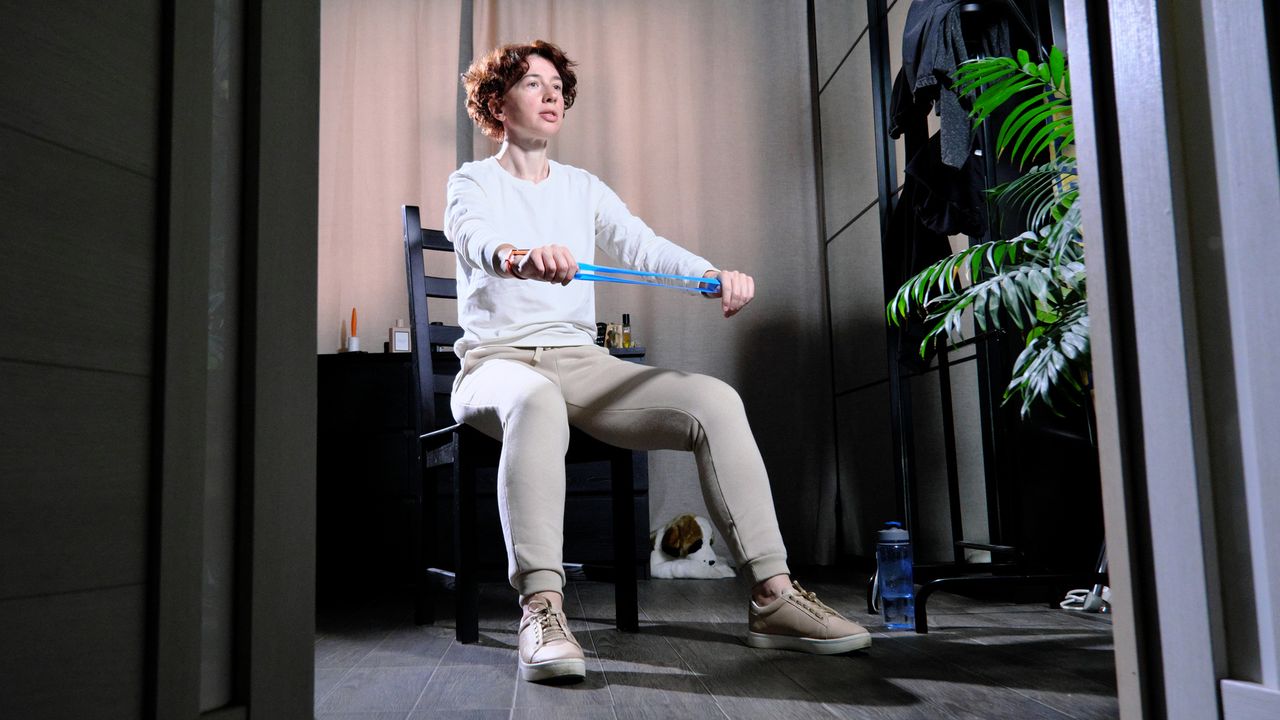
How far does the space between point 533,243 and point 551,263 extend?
0.50 metres

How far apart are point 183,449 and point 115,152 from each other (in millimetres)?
221

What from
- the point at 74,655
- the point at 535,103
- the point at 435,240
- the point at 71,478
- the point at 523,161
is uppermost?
the point at 535,103

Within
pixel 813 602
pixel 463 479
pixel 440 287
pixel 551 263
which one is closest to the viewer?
pixel 551 263

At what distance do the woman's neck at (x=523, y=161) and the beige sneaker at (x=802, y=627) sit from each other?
108 centimetres

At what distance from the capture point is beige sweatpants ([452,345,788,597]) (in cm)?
169

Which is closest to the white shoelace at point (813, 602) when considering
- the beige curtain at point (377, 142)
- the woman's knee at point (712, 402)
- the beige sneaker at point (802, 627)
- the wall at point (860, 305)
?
the beige sneaker at point (802, 627)

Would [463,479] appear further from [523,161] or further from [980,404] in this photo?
[980,404]

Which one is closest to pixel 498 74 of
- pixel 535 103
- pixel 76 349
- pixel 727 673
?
pixel 535 103

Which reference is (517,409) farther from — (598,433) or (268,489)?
(268,489)

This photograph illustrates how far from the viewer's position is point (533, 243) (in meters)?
2.11

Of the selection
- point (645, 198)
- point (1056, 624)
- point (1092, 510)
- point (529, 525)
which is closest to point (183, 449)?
point (529, 525)

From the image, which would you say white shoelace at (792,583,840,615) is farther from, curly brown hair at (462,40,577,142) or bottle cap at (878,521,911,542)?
curly brown hair at (462,40,577,142)

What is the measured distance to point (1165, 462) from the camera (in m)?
0.79

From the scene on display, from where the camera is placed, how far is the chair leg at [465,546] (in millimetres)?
1938
